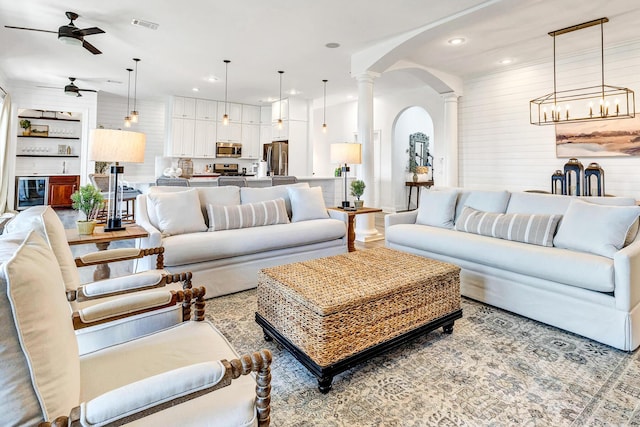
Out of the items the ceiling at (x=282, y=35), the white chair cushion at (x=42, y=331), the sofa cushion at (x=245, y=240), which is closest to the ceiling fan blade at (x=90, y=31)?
the ceiling at (x=282, y=35)

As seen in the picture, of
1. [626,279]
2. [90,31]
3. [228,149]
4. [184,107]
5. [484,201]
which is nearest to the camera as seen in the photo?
[626,279]

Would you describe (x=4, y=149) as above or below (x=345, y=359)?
above

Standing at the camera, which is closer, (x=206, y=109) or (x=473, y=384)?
(x=473, y=384)

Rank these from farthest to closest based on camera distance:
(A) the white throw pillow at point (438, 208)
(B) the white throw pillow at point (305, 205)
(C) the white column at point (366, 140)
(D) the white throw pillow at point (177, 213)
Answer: (C) the white column at point (366, 140), (B) the white throw pillow at point (305, 205), (A) the white throw pillow at point (438, 208), (D) the white throw pillow at point (177, 213)

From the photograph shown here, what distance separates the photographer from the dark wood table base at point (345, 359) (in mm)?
1742

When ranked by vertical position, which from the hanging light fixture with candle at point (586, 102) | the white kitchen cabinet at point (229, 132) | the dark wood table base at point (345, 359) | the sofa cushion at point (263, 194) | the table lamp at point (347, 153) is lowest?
the dark wood table base at point (345, 359)

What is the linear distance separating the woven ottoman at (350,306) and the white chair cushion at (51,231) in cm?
102

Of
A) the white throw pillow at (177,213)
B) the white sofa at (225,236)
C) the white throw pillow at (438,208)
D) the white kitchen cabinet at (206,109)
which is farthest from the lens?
the white kitchen cabinet at (206,109)

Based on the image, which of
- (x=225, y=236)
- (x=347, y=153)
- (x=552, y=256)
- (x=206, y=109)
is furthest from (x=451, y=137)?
(x=206, y=109)

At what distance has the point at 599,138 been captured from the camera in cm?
501

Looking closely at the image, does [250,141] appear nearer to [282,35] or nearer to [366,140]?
[366,140]

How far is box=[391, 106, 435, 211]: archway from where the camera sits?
8.42 metres

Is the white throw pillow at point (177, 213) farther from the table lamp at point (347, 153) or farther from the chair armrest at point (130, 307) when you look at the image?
the table lamp at point (347, 153)

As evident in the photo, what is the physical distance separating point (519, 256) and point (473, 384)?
3.97 ft
